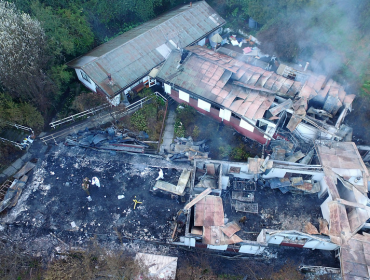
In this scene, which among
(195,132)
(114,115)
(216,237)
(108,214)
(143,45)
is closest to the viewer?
(216,237)

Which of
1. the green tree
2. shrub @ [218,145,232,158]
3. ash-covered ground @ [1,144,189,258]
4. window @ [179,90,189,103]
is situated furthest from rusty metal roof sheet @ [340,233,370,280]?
the green tree

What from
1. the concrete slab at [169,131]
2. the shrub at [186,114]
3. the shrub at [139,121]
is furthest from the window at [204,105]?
the shrub at [139,121]

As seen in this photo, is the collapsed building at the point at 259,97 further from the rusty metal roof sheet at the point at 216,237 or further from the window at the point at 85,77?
the rusty metal roof sheet at the point at 216,237

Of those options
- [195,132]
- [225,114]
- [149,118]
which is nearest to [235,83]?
[225,114]

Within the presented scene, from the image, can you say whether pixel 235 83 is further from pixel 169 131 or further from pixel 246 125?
pixel 169 131

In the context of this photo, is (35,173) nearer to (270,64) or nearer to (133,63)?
(133,63)
